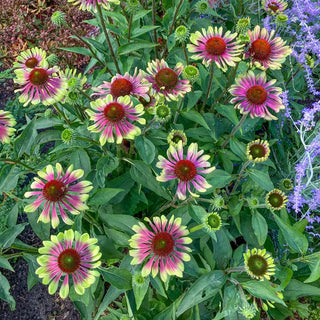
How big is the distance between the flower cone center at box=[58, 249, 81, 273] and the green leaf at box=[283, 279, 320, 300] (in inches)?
37.6

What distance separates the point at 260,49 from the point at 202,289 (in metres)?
1.06

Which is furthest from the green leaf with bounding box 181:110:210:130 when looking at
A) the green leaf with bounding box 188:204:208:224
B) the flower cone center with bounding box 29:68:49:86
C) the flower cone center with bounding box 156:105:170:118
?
the flower cone center with bounding box 29:68:49:86

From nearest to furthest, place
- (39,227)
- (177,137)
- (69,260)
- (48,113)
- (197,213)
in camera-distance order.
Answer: (69,260)
(197,213)
(177,137)
(39,227)
(48,113)

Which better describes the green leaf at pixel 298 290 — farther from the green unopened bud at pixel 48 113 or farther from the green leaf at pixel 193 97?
the green unopened bud at pixel 48 113

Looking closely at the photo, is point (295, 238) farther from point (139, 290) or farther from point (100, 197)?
point (100, 197)

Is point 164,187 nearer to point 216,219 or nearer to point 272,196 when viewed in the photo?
point 216,219

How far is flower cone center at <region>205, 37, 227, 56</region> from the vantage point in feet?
4.58

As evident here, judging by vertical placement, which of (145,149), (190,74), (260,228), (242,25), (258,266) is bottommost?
(260,228)

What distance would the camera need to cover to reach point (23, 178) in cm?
233

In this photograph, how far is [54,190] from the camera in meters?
1.12

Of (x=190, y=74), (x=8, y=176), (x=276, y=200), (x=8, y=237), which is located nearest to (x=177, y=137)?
(x=190, y=74)

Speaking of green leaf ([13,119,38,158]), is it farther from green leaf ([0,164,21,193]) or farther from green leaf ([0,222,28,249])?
green leaf ([0,222,28,249])

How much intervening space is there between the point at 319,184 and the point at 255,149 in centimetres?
57

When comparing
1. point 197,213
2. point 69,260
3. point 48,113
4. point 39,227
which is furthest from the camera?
point 48,113
